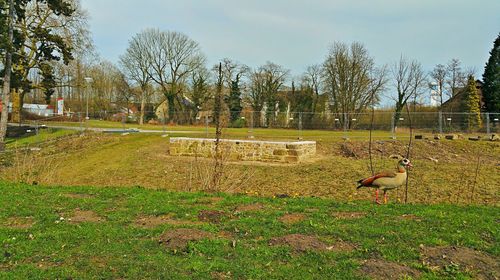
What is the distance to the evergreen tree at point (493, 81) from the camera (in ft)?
124

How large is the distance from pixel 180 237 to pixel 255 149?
496 inches

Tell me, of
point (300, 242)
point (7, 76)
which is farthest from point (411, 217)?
point (7, 76)

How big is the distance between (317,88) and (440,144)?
1354 inches

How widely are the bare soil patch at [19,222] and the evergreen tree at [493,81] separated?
4122 cm

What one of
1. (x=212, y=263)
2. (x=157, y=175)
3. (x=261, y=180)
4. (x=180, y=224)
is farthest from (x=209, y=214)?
(x=157, y=175)

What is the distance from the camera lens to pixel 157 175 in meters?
15.3

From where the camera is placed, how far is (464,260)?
14.2ft

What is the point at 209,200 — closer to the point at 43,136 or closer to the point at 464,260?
the point at 464,260

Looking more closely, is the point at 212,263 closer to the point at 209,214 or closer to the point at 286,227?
the point at 286,227

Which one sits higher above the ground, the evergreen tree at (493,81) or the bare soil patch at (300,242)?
the evergreen tree at (493,81)

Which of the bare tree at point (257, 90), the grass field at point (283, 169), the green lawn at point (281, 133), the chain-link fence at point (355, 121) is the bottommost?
the grass field at point (283, 169)

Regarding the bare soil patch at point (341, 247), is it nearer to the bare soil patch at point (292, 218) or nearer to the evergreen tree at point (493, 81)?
the bare soil patch at point (292, 218)

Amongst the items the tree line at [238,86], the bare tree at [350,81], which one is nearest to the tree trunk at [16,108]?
the tree line at [238,86]

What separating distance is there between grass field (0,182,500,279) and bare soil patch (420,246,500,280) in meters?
0.01
